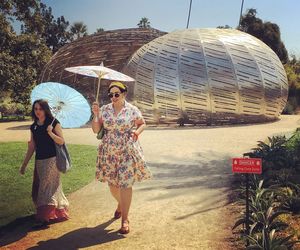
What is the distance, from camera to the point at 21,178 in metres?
8.55

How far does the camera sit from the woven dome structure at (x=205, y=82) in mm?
18234

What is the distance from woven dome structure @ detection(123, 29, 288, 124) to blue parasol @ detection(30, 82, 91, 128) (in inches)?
507

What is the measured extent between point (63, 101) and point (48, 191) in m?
1.22

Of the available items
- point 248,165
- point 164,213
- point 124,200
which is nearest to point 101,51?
point 164,213

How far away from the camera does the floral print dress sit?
5047mm

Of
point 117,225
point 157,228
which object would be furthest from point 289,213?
point 117,225

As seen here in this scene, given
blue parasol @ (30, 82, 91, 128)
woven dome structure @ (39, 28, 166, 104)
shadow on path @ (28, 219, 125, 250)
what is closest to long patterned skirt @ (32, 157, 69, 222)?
shadow on path @ (28, 219, 125, 250)

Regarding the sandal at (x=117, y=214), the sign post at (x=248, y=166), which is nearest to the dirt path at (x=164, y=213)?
the sandal at (x=117, y=214)

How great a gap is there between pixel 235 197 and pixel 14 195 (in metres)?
3.83

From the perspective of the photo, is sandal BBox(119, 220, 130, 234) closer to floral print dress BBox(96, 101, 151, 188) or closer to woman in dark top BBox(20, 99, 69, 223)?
floral print dress BBox(96, 101, 151, 188)

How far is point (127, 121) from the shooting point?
5105mm

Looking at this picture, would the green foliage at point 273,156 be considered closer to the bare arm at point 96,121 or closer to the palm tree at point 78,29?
the bare arm at point 96,121

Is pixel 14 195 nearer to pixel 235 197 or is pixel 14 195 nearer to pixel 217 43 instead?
pixel 235 197

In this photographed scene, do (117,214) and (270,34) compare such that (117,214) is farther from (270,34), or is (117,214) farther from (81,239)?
(270,34)
